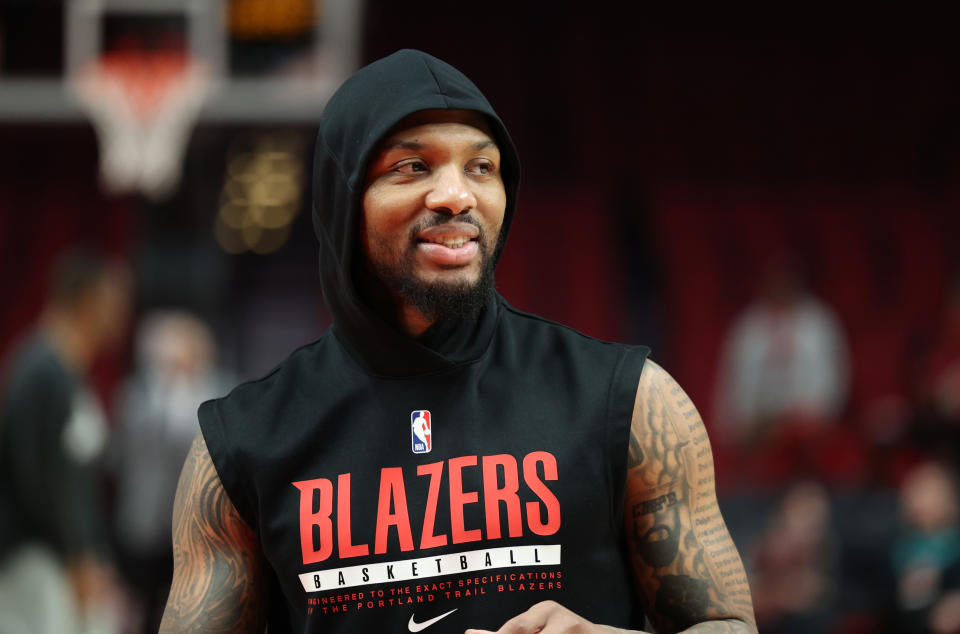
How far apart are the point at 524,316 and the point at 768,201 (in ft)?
33.9

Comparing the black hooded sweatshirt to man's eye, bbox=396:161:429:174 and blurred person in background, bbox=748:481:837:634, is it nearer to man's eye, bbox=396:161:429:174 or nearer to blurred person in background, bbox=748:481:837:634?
man's eye, bbox=396:161:429:174

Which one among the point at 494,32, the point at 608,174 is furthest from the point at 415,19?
the point at 608,174

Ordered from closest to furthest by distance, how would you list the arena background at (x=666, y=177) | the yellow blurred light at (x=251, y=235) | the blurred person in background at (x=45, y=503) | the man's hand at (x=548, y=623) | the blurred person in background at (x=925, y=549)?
the man's hand at (x=548, y=623)
the blurred person in background at (x=45, y=503)
the blurred person in background at (x=925, y=549)
the arena background at (x=666, y=177)
the yellow blurred light at (x=251, y=235)

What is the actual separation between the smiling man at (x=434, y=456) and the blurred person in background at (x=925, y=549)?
382 cm

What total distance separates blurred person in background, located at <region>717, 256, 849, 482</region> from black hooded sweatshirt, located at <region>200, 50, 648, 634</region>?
272 inches

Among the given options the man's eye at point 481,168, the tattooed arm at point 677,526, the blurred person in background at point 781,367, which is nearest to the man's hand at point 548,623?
the tattooed arm at point 677,526

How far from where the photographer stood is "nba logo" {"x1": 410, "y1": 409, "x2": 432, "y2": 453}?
2.22m

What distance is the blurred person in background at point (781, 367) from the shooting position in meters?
9.31

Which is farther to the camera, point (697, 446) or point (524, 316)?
point (524, 316)

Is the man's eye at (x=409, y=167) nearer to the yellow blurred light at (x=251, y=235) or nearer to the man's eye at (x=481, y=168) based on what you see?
the man's eye at (x=481, y=168)

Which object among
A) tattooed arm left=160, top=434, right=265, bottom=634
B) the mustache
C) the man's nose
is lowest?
tattooed arm left=160, top=434, right=265, bottom=634

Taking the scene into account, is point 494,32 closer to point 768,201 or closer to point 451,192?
point 768,201

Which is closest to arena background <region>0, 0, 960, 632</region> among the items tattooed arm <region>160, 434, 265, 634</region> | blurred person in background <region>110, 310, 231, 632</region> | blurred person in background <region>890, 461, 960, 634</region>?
blurred person in background <region>110, 310, 231, 632</region>

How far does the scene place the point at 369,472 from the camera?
87.0 inches
